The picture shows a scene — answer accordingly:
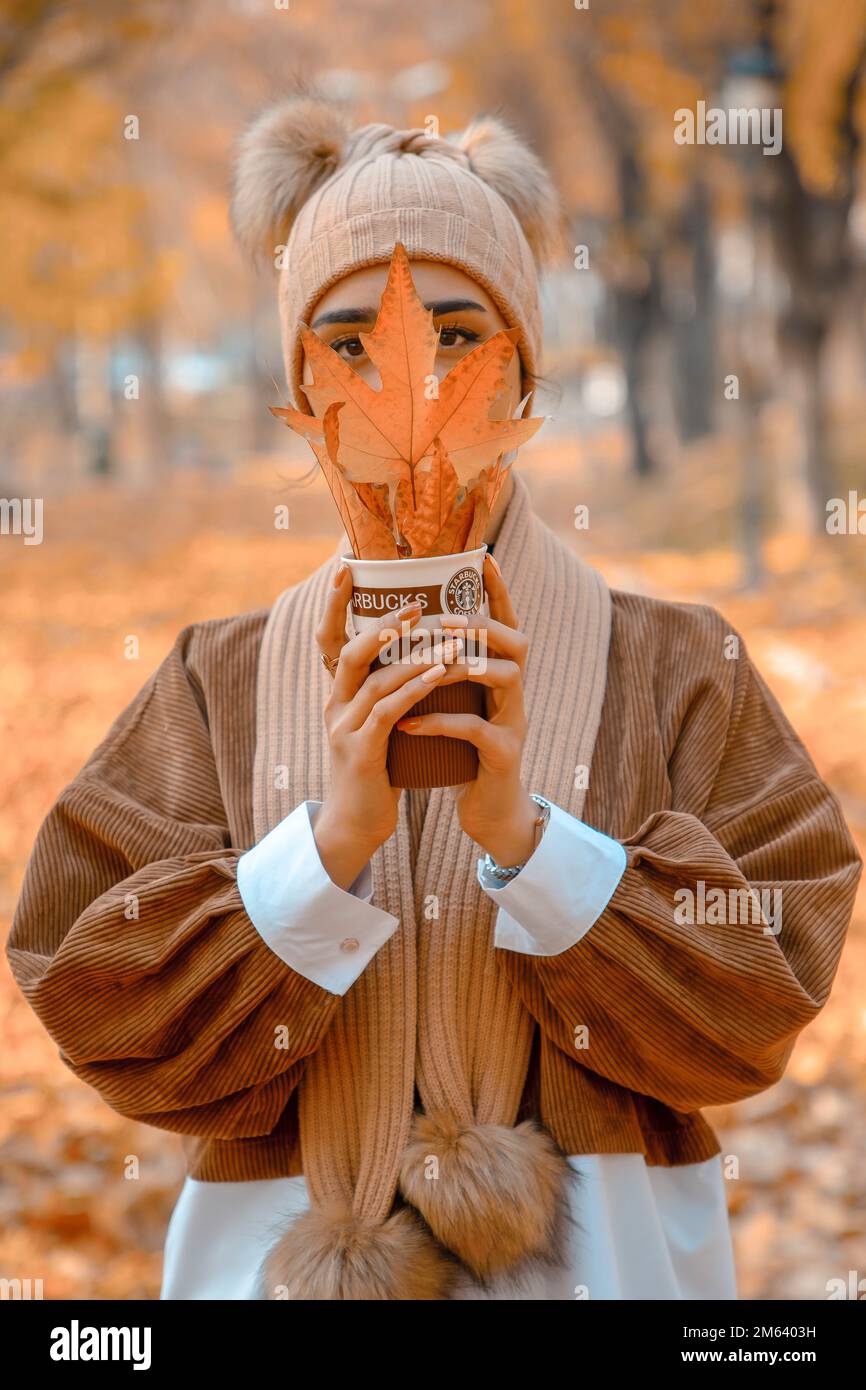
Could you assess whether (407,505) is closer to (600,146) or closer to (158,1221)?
(158,1221)

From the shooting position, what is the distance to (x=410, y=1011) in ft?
5.76

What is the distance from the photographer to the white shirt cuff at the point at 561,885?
1.59m

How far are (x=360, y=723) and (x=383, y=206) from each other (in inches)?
30.7

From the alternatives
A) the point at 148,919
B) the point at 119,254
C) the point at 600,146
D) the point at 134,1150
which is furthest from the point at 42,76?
the point at 148,919

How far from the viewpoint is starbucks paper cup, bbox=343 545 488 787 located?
1.47m

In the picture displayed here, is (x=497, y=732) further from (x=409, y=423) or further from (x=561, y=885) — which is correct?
(x=409, y=423)

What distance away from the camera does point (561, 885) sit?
1.60m

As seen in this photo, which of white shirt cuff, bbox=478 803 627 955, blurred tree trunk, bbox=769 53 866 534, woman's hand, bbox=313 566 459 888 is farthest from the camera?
blurred tree trunk, bbox=769 53 866 534

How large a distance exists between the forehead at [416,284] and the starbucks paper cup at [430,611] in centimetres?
46

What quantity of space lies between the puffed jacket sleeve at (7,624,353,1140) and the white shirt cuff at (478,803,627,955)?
26 cm

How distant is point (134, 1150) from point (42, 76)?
991 centimetres

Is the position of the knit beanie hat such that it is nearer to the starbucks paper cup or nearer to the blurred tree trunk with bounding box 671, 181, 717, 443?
the starbucks paper cup

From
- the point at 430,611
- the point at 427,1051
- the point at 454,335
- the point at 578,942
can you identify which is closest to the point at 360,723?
the point at 430,611

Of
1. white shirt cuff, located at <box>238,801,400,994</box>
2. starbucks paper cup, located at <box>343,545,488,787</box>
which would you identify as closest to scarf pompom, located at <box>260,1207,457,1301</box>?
white shirt cuff, located at <box>238,801,400,994</box>
